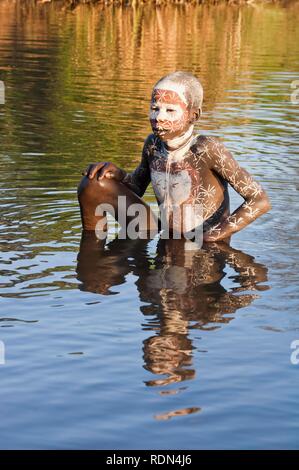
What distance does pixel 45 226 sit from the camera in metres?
7.86

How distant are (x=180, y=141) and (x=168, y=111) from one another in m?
0.32

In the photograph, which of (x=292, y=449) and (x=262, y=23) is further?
(x=262, y=23)

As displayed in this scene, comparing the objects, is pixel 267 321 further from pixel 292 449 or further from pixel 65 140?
pixel 65 140

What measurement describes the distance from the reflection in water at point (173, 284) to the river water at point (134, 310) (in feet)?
0.04

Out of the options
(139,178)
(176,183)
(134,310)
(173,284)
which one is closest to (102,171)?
(139,178)

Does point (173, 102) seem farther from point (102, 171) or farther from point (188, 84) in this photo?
point (102, 171)

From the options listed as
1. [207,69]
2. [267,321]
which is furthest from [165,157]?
[207,69]

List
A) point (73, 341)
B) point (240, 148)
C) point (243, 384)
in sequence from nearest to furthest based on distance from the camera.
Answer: point (243, 384) → point (73, 341) → point (240, 148)

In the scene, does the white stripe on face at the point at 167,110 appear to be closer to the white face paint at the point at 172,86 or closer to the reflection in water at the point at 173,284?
the white face paint at the point at 172,86

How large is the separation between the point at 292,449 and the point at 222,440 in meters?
0.29

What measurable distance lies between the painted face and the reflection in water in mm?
886

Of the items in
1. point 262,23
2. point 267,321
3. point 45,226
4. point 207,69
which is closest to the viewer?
point 267,321

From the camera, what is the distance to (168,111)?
22.5 ft

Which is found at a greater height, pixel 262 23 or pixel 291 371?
pixel 262 23
